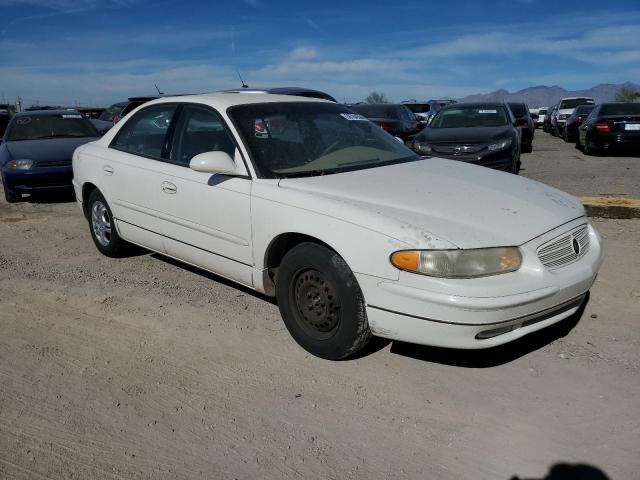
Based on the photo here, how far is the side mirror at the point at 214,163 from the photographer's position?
3752 mm

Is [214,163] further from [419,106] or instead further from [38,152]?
[419,106]

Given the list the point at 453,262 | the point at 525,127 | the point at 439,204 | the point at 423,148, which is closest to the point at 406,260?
the point at 453,262

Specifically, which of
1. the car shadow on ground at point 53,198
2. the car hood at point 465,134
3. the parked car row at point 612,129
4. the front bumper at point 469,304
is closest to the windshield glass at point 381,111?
the car hood at point 465,134

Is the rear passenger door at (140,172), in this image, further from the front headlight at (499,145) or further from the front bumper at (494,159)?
the front headlight at (499,145)

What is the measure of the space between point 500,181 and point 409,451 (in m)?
2.07

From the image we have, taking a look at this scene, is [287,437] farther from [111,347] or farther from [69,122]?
[69,122]

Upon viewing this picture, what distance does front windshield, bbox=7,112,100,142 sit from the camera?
980 centimetres

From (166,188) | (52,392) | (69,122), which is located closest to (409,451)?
(52,392)

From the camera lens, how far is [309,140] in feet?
13.8

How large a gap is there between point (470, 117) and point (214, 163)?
26.6 ft

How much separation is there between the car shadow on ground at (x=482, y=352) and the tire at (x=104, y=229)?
2.97 metres

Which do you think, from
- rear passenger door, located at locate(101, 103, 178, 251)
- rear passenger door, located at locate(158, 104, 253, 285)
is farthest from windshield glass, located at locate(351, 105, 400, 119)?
rear passenger door, located at locate(158, 104, 253, 285)

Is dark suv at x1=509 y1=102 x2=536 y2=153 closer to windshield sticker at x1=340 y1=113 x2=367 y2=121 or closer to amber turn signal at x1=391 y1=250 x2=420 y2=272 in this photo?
A: windshield sticker at x1=340 y1=113 x2=367 y2=121

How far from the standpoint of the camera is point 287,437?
109 inches
